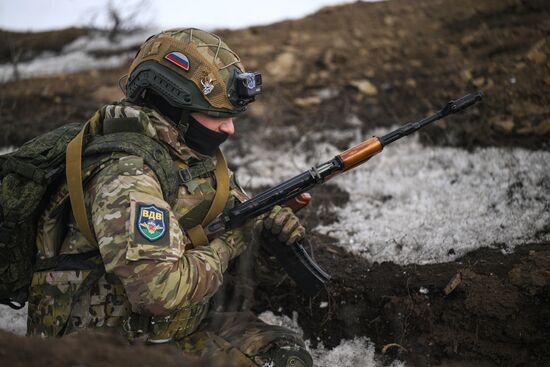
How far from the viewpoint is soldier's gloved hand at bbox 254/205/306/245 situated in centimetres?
346

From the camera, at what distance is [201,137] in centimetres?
323

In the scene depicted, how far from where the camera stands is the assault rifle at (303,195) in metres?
3.36

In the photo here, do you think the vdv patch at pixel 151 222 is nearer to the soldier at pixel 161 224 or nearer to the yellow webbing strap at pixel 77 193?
the soldier at pixel 161 224

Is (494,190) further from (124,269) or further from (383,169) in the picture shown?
(124,269)

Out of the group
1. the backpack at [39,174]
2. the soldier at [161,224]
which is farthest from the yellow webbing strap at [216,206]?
the backpack at [39,174]

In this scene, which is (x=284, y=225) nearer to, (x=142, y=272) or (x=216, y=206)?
(x=216, y=206)

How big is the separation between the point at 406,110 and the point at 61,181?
16.7 feet

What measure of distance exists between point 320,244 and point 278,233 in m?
1.21

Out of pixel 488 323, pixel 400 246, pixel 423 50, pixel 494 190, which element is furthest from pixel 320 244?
pixel 423 50

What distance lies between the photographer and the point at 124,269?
2574 millimetres

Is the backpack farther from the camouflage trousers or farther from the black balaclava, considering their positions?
the camouflage trousers

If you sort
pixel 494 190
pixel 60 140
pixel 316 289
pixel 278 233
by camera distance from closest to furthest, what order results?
pixel 60 140, pixel 278 233, pixel 316 289, pixel 494 190

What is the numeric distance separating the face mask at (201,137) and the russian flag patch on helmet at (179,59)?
0.32m

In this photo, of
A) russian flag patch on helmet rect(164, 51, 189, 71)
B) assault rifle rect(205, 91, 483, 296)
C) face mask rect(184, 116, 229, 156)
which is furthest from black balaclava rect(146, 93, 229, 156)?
assault rifle rect(205, 91, 483, 296)
